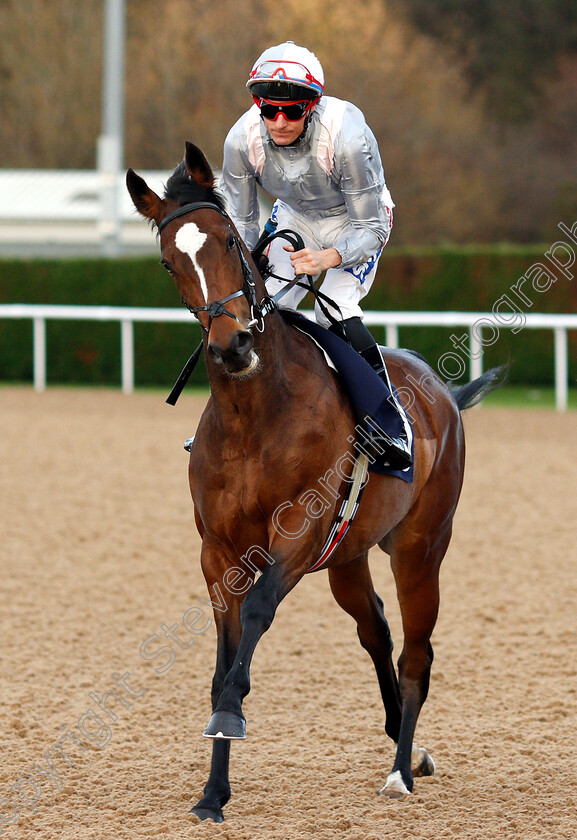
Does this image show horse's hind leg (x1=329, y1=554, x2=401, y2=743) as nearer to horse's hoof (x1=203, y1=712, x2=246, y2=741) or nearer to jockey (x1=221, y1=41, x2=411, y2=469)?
jockey (x1=221, y1=41, x2=411, y2=469)

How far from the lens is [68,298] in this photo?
54.9ft

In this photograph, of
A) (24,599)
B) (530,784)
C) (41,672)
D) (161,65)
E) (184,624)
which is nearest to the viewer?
(530,784)

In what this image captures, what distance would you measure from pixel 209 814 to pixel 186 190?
6.06 ft

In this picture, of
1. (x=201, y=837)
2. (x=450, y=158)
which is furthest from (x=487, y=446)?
(x=450, y=158)

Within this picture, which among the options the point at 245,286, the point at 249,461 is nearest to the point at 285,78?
the point at 245,286

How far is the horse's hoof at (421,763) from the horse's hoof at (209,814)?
842 millimetres

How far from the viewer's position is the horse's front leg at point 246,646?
10.7ft

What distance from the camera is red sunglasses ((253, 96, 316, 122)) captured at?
3.68m

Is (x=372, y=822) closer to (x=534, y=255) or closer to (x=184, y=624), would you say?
(x=184, y=624)

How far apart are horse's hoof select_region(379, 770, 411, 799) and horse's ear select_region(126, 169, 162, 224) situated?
6.51 ft

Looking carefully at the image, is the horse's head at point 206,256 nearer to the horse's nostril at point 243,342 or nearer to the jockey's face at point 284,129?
the horse's nostril at point 243,342

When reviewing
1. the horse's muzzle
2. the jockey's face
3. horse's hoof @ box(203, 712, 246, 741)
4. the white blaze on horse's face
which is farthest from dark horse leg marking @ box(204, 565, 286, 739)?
the jockey's face

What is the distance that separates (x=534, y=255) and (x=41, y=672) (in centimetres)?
1186

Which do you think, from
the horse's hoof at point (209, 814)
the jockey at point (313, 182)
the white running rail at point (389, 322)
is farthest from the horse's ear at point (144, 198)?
the white running rail at point (389, 322)
